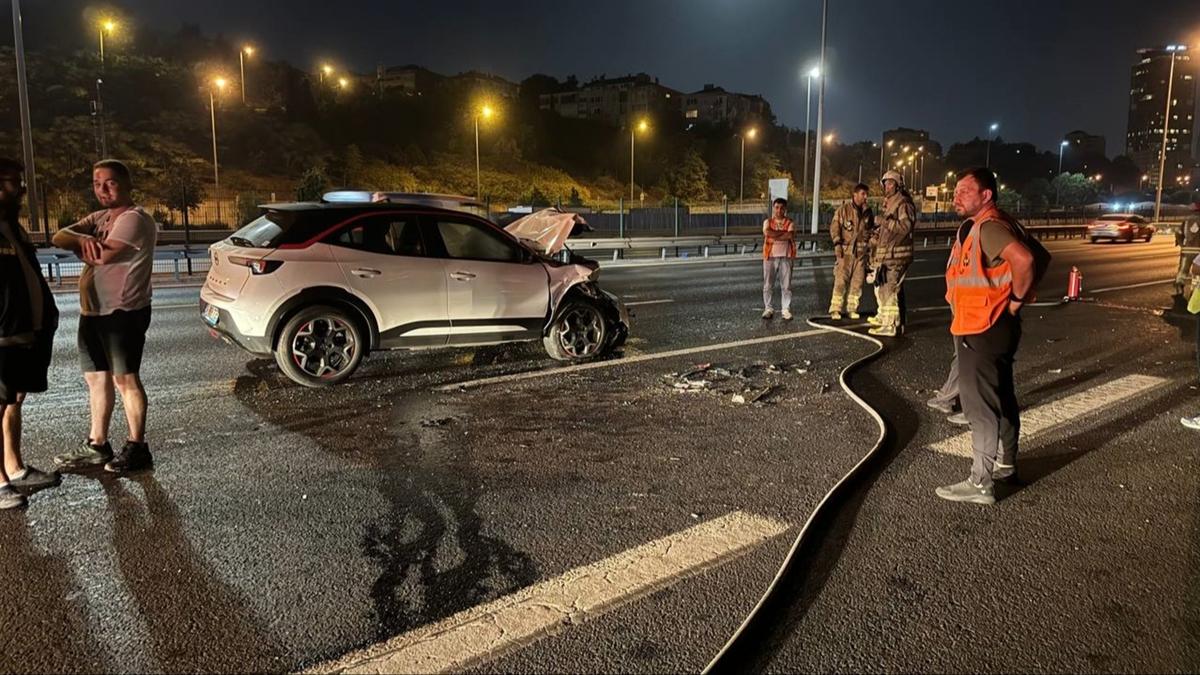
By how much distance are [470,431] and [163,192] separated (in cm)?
5281

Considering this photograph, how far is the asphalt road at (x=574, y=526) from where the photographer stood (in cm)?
300

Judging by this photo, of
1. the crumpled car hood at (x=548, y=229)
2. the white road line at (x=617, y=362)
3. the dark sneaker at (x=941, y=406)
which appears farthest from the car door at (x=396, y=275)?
the dark sneaker at (x=941, y=406)

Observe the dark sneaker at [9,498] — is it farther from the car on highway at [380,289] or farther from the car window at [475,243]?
the car window at [475,243]

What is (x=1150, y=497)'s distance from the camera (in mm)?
4484

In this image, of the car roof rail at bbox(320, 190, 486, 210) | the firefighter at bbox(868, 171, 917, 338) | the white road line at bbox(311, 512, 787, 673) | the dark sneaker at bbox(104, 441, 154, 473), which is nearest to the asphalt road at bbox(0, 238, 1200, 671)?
the white road line at bbox(311, 512, 787, 673)

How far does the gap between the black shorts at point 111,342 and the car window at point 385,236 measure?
2538mm

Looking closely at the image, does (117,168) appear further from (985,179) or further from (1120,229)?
(1120,229)

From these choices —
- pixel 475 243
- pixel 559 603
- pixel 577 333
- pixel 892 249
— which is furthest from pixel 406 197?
pixel 559 603

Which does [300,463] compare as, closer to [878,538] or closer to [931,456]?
[878,538]

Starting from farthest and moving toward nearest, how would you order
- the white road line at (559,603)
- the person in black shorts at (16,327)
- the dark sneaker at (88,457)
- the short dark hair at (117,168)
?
the dark sneaker at (88,457) → the short dark hair at (117,168) → the person in black shorts at (16,327) → the white road line at (559,603)

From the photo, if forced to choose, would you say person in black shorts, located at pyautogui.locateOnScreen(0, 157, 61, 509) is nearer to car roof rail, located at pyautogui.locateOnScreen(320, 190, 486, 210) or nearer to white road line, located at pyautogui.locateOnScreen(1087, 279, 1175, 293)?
car roof rail, located at pyautogui.locateOnScreen(320, 190, 486, 210)

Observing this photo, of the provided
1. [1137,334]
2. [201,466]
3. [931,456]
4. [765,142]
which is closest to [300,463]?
[201,466]

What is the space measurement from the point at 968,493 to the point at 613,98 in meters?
127

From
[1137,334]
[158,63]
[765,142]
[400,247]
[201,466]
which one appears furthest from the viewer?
[765,142]
